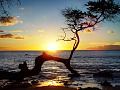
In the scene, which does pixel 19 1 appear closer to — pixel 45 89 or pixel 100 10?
pixel 45 89

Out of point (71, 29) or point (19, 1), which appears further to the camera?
point (71, 29)

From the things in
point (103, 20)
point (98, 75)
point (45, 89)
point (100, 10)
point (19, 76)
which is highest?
point (100, 10)

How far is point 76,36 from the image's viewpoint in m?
13.7

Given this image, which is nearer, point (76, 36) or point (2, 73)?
point (2, 73)

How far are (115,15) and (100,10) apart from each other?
1.64 meters

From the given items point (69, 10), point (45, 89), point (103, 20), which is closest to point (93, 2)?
point (103, 20)

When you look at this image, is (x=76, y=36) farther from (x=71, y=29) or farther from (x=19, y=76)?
(x=19, y=76)

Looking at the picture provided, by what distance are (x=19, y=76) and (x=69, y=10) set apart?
8827mm

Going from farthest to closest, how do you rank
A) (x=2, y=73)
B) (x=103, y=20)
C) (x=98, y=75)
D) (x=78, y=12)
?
(x=98, y=75) → (x=78, y=12) → (x=103, y=20) → (x=2, y=73)

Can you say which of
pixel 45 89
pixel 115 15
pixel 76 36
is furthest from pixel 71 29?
pixel 45 89

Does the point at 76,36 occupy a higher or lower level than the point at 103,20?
lower

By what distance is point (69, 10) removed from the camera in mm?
13750

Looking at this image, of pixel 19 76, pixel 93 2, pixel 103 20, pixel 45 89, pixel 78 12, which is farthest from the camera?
pixel 78 12

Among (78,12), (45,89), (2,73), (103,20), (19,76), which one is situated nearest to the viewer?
(2,73)
